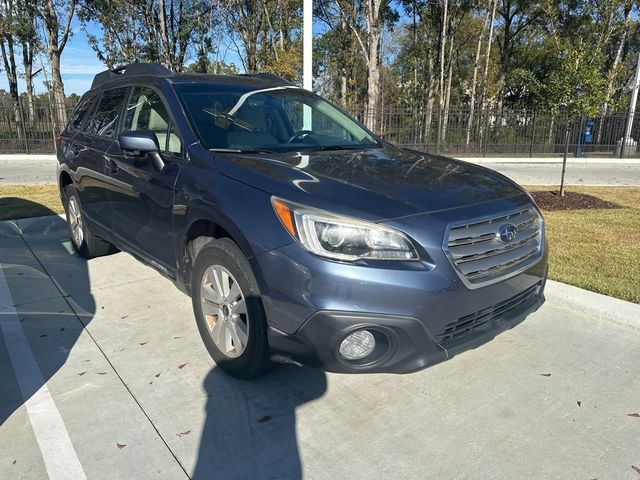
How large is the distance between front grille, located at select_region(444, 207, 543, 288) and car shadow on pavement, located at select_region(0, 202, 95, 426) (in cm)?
258

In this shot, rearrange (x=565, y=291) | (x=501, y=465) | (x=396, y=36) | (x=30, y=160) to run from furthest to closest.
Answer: (x=396, y=36), (x=30, y=160), (x=565, y=291), (x=501, y=465)

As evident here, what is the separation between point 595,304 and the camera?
12.8 ft

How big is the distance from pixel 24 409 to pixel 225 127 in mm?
2119

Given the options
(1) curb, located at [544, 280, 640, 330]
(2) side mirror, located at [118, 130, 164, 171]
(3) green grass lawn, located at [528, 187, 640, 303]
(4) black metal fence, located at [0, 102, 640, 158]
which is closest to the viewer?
(2) side mirror, located at [118, 130, 164, 171]

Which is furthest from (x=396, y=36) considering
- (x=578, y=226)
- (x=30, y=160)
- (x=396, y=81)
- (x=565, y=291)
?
(x=565, y=291)

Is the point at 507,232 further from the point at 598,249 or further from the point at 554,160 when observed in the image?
the point at 554,160

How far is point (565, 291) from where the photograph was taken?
4.13 metres

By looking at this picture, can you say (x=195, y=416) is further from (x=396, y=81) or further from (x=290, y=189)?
(x=396, y=81)

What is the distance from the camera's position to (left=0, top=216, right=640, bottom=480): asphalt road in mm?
2326

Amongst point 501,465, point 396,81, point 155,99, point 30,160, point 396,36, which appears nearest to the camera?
point 501,465

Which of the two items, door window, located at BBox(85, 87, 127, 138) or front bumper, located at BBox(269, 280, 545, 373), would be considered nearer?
front bumper, located at BBox(269, 280, 545, 373)

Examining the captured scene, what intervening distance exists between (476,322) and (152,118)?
2.78 m

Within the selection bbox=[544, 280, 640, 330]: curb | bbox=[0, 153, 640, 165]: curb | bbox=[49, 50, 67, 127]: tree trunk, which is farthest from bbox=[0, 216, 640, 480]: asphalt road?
bbox=[49, 50, 67, 127]: tree trunk

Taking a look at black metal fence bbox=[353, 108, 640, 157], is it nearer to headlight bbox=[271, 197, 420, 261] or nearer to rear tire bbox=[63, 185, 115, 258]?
rear tire bbox=[63, 185, 115, 258]
